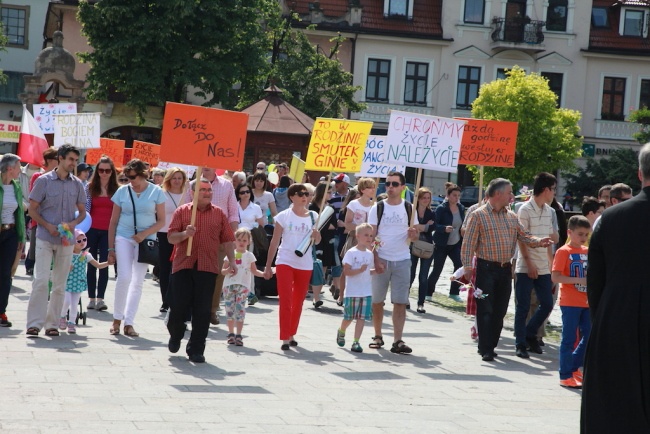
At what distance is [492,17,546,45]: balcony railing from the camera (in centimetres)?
5225

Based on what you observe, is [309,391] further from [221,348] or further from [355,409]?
[221,348]

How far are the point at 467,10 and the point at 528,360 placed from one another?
140 feet

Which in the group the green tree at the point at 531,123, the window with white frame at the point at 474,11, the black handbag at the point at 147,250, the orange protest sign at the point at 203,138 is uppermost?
the window with white frame at the point at 474,11

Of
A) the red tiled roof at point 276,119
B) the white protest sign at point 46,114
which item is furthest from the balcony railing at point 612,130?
the white protest sign at point 46,114

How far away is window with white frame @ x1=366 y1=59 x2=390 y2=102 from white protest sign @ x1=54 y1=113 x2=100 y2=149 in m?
33.5

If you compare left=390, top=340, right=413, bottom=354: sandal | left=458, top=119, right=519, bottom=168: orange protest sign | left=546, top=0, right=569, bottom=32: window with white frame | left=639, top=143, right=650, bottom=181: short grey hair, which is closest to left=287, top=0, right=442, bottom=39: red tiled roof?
left=546, top=0, right=569, bottom=32: window with white frame

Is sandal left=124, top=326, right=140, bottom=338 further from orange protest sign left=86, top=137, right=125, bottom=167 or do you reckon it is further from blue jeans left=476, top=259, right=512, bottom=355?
orange protest sign left=86, top=137, right=125, bottom=167

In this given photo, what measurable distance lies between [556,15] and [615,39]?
3144 millimetres

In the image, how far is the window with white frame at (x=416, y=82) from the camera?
173ft

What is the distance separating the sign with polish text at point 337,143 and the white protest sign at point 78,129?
6078 millimetres

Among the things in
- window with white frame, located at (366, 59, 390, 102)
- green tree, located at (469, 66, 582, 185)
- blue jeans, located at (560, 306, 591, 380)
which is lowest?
blue jeans, located at (560, 306, 591, 380)

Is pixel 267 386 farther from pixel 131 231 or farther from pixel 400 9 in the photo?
pixel 400 9

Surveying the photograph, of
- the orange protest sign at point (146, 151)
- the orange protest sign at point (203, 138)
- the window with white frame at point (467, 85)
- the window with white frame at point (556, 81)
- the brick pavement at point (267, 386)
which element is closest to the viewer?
the brick pavement at point (267, 386)

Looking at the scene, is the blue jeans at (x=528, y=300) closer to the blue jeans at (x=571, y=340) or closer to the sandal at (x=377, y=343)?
the sandal at (x=377, y=343)
